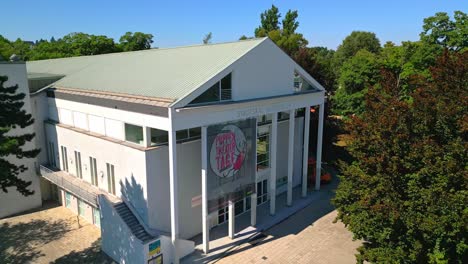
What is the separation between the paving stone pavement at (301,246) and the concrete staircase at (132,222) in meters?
4.00

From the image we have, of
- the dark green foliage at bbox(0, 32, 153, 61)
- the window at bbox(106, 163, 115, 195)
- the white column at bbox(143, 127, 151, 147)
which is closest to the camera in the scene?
the white column at bbox(143, 127, 151, 147)

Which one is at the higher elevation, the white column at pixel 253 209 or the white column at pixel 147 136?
the white column at pixel 147 136

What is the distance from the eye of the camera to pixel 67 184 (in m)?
21.1

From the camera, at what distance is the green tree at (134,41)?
66250mm

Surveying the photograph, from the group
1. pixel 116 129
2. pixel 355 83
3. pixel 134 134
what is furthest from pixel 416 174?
pixel 355 83

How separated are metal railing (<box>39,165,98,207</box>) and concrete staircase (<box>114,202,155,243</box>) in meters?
1.90

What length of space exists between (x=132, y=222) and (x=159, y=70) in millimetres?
9063

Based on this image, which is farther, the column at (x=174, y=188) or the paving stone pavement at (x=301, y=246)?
the paving stone pavement at (x=301, y=246)

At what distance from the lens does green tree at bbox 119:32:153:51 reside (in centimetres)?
6625

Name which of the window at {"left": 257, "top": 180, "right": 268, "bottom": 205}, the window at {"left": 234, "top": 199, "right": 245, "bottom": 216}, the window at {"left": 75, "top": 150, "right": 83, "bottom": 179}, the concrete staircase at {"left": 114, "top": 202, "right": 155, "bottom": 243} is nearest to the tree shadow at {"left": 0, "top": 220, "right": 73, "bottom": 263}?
the window at {"left": 75, "top": 150, "right": 83, "bottom": 179}

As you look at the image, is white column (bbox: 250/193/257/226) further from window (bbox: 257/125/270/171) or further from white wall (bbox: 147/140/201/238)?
white wall (bbox: 147/140/201/238)

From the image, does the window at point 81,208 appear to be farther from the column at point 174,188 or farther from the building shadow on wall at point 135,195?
the column at point 174,188

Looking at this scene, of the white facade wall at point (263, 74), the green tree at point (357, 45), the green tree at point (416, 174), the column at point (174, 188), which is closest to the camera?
the green tree at point (416, 174)

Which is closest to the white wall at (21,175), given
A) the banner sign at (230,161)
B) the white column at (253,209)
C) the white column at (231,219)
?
the banner sign at (230,161)
